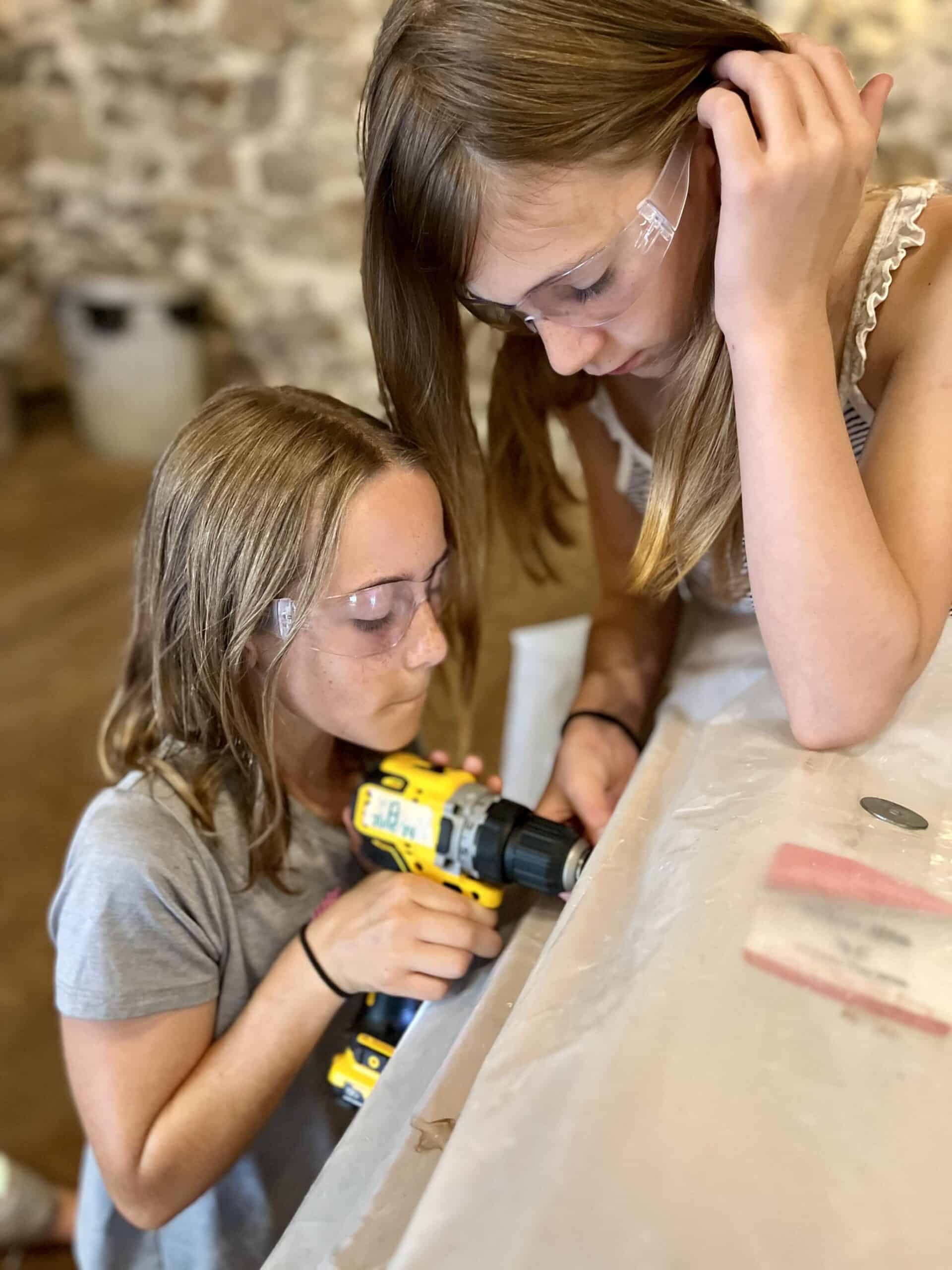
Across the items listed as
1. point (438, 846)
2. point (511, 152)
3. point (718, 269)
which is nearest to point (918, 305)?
point (718, 269)

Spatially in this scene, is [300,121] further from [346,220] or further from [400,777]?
[400,777]

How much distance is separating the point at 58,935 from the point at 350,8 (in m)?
2.88

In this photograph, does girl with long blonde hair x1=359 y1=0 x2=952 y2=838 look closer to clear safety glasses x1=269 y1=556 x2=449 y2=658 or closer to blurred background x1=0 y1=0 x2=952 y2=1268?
clear safety glasses x1=269 y1=556 x2=449 y2=658

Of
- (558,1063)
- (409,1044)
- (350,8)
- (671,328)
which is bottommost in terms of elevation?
(409,1044)

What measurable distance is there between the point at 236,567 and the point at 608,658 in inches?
17.3

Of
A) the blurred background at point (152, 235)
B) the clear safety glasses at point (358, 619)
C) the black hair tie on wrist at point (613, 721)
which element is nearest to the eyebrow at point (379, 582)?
the clear safety glasses at point (358, 619)

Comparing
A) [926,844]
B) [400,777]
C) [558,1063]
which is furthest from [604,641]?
[558,1063]

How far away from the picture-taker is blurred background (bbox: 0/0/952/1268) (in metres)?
2.63

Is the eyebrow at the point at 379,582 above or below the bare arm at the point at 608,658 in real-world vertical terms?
above

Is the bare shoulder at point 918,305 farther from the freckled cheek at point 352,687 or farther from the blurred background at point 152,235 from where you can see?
the blurred background at point 152,235

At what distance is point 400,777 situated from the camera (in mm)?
862

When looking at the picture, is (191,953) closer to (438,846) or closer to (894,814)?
(438,846)

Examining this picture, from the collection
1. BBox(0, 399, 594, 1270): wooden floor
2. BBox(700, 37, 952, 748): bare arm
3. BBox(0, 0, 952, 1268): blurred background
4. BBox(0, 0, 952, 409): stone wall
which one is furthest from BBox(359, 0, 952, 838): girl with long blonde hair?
BBox(0, 0, 952, 409): stone wall

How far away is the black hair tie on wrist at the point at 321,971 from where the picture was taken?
825mm
